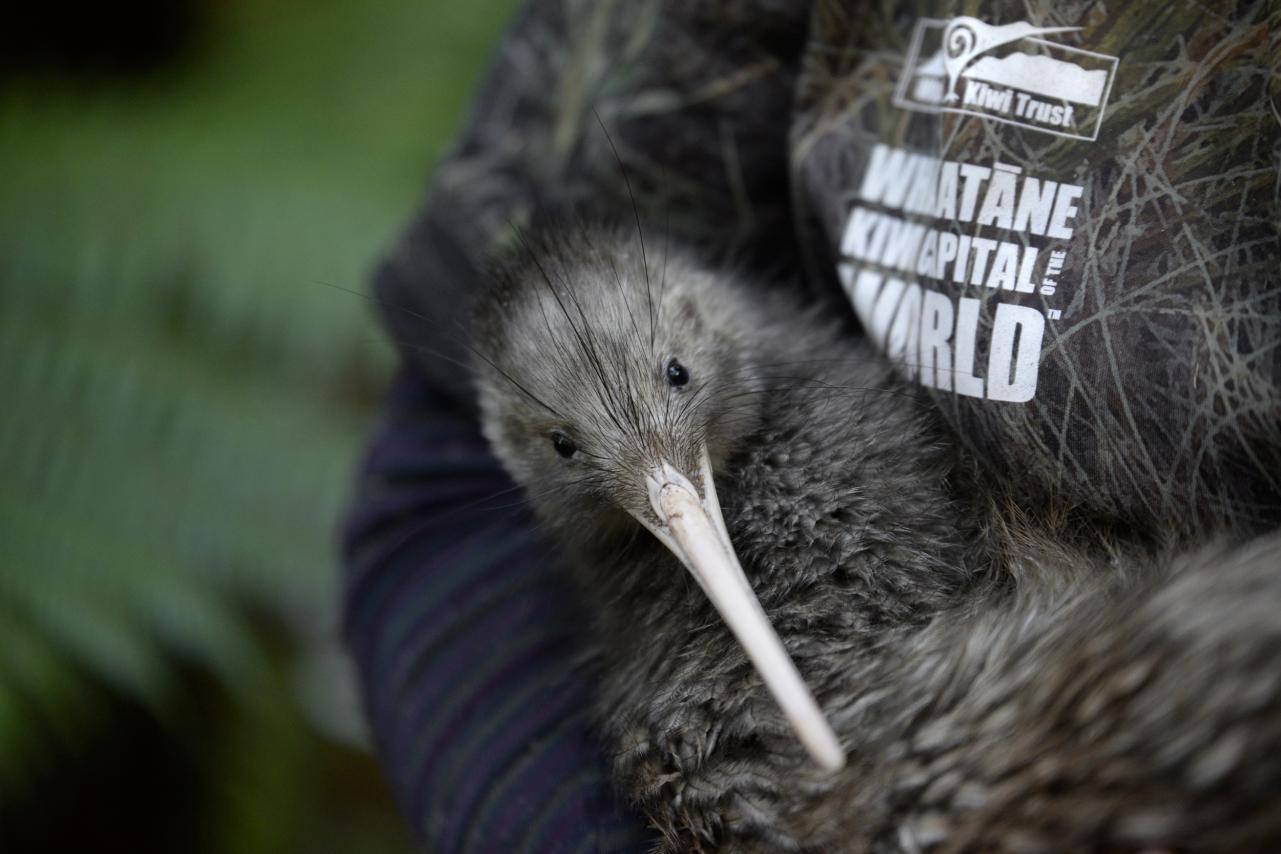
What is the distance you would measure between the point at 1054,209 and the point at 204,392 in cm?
227

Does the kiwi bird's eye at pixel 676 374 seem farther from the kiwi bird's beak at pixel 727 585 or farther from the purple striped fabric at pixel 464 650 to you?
the purple striped fabric at pixel 464 650

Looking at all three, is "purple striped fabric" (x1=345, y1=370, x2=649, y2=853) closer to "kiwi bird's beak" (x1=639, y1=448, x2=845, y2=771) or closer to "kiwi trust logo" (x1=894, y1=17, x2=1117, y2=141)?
"kiwi bird's beak" (x1=639, y1=448, x2=845, y2=771)

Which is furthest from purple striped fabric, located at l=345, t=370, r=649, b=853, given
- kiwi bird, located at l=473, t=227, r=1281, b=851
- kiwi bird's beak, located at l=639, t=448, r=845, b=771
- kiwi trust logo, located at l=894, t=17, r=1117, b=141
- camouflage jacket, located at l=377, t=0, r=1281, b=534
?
kiwi trust logo, located at l=894, t=17, r=1117, b=141

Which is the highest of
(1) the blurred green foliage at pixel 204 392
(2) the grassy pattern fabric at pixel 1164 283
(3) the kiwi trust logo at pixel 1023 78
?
(3) the kiwi trust logo at pixel 1023 78

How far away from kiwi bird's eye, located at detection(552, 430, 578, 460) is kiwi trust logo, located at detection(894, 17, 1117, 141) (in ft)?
1.94

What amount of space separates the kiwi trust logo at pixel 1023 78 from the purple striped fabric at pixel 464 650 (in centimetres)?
81

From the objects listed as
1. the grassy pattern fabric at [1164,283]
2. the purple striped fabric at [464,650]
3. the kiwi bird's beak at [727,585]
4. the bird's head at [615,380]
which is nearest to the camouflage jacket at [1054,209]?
the grassy pattern fabric at [1164,283]

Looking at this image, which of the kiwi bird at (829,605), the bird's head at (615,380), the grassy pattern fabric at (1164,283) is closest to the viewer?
the kiwi bird at (829,605)

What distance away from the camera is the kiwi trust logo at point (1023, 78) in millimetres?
1072

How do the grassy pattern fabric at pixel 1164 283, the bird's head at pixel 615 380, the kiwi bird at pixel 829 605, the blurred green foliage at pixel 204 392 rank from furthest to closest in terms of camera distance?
the blurred green foliage at pixel 204 392
the bird's head at pixel 615 380
the grassy pattern fabric at pixel 1164 283
the kiwi bird at pixel 829 605

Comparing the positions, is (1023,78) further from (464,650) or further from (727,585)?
(464,650)

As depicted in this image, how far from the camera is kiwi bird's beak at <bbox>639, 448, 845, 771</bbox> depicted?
101cm

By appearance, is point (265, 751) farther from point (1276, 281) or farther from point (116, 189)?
point (1276, 281)

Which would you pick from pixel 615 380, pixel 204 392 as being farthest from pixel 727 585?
pixel 204 392
